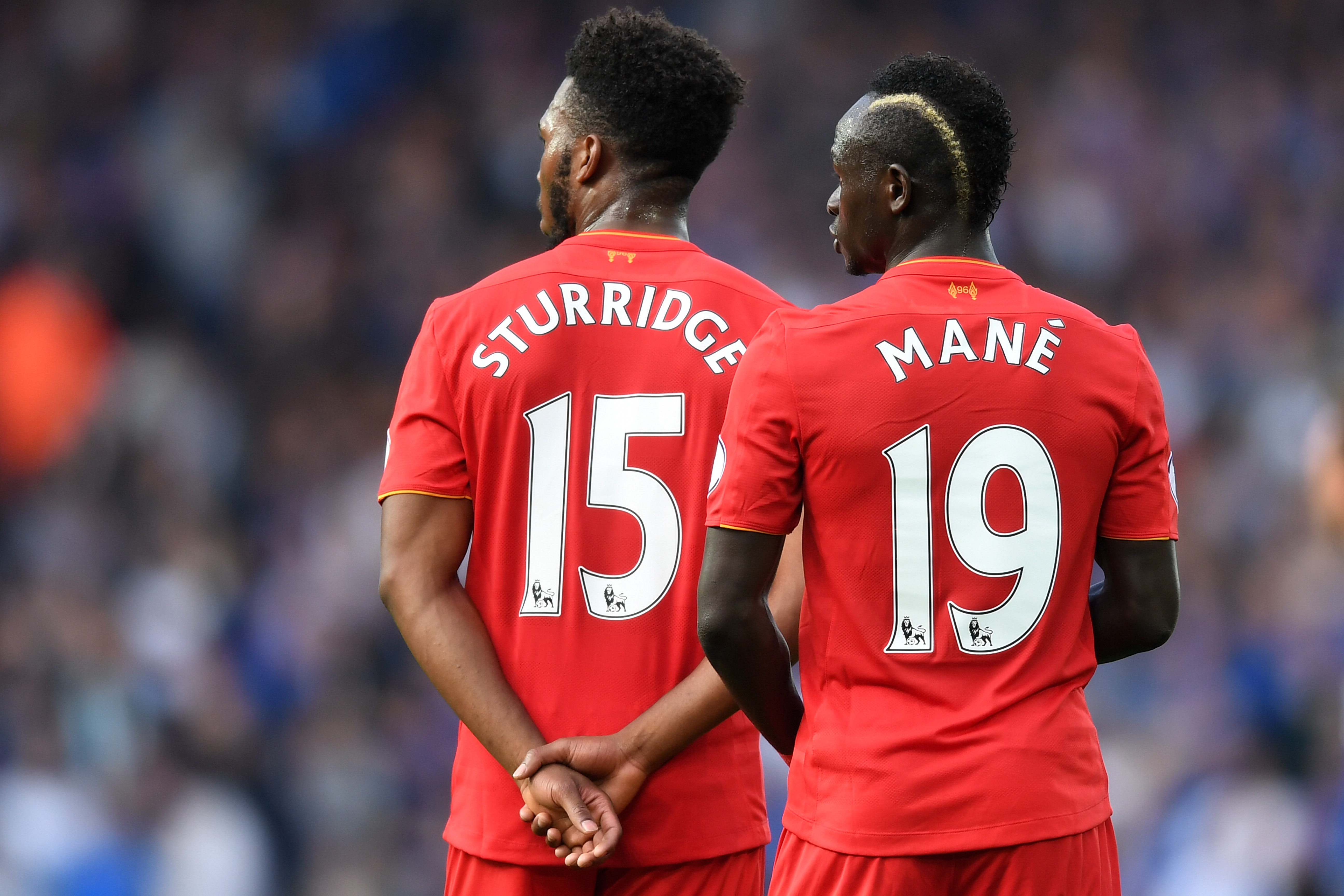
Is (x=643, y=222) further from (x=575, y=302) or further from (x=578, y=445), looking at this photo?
(x=578, y=445)

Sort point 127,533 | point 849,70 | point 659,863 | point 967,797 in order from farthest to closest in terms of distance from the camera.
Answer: point 849,70 → point 127,533 → point 659,863 → point 967,797

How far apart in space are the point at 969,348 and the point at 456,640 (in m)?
0.91

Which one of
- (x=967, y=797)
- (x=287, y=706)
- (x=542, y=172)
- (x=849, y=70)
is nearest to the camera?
(x=967, y=797)

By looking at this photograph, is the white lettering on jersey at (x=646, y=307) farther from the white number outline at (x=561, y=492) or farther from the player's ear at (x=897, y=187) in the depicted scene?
the player's ear at (x=897, y=187)

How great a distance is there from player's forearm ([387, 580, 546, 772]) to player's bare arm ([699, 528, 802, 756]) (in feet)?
1.16

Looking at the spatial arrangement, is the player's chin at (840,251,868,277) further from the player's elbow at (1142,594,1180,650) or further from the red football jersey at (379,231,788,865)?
the player's elbow at (1142,594,1180,650)

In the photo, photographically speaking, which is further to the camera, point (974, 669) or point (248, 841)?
point (248, 841)

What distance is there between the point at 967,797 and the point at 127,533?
606cm

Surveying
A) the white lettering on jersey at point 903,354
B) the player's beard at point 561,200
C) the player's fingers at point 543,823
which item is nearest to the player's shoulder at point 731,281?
the player's beard at point 561,200

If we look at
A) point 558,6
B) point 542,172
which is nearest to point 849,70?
point 558,6

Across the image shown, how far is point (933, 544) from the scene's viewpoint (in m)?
2.16

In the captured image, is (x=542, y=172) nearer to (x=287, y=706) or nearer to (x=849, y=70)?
(x=287, y=706)

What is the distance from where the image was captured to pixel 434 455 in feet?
8.14

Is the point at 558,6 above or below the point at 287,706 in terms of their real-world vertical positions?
above
